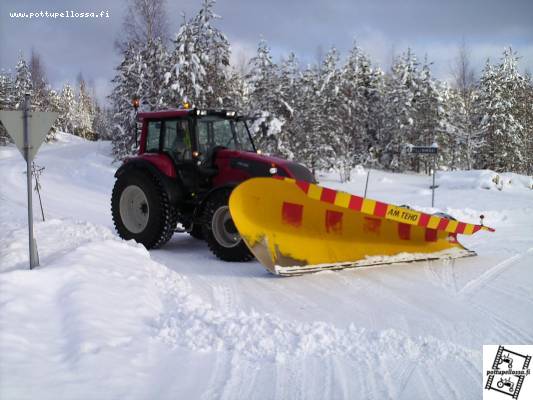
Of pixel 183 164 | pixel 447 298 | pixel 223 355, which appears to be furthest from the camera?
pixel 183 164

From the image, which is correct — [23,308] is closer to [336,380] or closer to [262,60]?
[336,380]

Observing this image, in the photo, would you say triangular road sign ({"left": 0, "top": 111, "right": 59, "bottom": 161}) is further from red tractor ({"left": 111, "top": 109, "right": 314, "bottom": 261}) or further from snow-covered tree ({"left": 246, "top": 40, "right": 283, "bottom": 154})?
snow-covered tree ({"left": 246, "top": 40, "right": 283, "bottom": 154})

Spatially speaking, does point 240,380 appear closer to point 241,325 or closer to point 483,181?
point 241,325

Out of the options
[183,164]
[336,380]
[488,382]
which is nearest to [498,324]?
[488,382]

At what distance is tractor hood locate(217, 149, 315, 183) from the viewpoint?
6965 mm

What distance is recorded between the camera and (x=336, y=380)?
330cm

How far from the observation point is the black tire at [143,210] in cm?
757

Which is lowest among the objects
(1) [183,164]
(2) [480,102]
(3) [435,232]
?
(3) [435,232]

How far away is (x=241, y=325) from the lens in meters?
4.29

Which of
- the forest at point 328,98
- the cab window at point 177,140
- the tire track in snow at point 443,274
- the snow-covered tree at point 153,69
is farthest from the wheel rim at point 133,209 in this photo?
the snow-covered tree at point 153,69

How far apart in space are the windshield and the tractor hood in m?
0.25

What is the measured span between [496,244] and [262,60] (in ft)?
67.6

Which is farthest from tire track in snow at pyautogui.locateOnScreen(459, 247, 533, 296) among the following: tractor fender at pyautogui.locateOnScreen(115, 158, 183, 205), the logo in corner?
tractor fender at pyautogui.locateOnScreen(115, 158, 183, 205)

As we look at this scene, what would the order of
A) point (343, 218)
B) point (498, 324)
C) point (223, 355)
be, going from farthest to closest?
1. point (343, 218)
2. point (498, 324)
3. point (223, 355)
